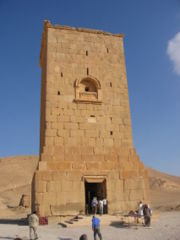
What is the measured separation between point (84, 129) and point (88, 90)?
2653 millimetres

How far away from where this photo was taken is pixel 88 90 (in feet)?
52.0

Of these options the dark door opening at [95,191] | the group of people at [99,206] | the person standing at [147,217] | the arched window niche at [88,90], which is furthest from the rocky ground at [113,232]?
the arched window niche at [88,90]

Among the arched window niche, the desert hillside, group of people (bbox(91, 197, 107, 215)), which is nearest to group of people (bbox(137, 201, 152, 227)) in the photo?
group of people (bbox(91, 197, 107, 215))

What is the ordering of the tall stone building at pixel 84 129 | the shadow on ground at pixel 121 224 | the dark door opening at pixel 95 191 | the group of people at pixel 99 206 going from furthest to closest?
1. the dark door opening at pixel 95 191
2. the tall stone building at pixel 84 129
3. the group of people at pixel 99 206
4. the shadow on ground at pixel 121 224

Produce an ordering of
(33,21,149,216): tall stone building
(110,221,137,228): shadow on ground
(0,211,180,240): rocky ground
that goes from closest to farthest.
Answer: (0,211,180,240): rocky ground, (110,221,137,228): shadow on ground, (33,21,149,216): tall stone building

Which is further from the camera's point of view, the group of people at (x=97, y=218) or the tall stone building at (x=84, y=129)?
the tall stone building at (x=84, y=129)

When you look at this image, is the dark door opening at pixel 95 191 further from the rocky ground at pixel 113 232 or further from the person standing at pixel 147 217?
the person standing at pixel 147 217

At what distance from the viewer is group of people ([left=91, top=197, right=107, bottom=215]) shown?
12.8 metres

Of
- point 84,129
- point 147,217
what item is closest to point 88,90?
point 84,129

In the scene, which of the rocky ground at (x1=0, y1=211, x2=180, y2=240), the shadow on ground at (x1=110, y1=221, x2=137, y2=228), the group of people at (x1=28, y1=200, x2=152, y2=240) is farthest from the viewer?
the shadow on ground at (x1=110, y1=221, x2=137, y2=228)

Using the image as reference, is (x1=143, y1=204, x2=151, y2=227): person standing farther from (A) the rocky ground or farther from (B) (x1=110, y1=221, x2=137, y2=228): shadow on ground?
(B) (x1=110, y1=221, x2=137, y2=228): shadow on ground

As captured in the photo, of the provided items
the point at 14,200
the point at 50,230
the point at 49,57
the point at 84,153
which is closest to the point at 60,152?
the point at 84,153

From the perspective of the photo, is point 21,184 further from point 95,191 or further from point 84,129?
point 84,129

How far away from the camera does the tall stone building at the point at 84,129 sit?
1302 centimetres
